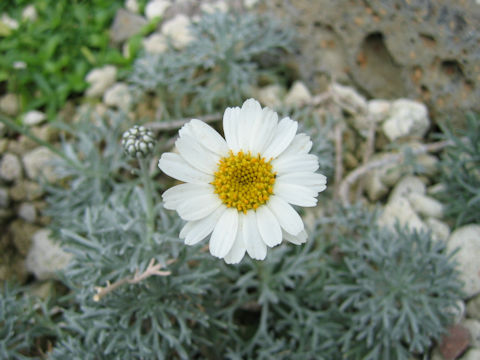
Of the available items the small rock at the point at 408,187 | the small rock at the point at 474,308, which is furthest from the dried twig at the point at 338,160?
the small rock at the point at 474,308

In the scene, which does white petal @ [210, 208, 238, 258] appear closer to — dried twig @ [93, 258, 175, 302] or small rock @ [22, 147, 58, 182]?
dried twig @ [93, 258, 175, 302]

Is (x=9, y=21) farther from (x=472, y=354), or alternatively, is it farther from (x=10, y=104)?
(x=472, y=354)

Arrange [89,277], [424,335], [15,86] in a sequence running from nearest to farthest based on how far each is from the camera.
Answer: [89,277] < [424,335] < [15,86]

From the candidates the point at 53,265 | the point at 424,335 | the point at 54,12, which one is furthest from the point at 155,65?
the point at 424,335

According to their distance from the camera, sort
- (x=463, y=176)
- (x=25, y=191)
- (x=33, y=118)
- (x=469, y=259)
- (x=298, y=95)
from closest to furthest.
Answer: (x=469, y=259) < (x=463, y=176) < (x=25, y=191) < (x=298, y=95) < (x=33, y=118)

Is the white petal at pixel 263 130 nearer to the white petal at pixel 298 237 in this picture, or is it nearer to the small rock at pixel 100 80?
the white petal at pixel 298 237

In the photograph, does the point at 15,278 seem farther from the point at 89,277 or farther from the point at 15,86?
the point at 15,86

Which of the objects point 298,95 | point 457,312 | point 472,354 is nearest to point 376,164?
point 298,95
